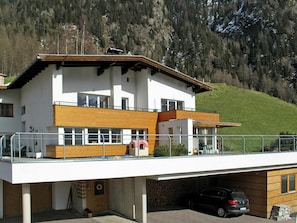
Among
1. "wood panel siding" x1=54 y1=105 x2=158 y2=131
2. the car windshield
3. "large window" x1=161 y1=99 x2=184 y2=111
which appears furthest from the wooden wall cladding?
the car windshield

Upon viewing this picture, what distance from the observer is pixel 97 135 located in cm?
1952

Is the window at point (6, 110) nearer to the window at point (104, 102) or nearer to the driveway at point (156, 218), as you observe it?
the window at point (104, 102)

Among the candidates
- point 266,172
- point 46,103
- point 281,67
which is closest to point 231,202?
point 266,172

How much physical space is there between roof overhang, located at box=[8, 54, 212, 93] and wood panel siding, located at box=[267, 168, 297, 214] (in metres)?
10.4

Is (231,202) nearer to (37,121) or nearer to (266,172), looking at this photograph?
(266,172)

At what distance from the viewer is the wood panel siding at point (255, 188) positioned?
2009cm

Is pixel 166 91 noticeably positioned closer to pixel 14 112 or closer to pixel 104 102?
pixel 104 102

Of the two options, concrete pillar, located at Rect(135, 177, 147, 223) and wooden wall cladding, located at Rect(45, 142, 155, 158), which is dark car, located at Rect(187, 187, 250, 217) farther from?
concrete pillar, located at Rect(135, 177, 147, 223)

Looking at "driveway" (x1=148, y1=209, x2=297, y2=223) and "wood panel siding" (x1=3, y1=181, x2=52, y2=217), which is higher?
"wood panel siding" (x1=3, y1=181, x2=52, y2=217)

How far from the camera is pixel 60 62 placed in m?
20.8

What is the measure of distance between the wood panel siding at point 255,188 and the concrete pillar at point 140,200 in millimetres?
7422

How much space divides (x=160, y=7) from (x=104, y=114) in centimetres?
13088

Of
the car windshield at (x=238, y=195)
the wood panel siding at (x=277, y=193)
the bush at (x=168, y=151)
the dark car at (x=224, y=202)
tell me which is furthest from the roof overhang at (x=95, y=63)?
the car windshield at (x=238, y=195)

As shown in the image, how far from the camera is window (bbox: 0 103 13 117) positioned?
84.4 ft
